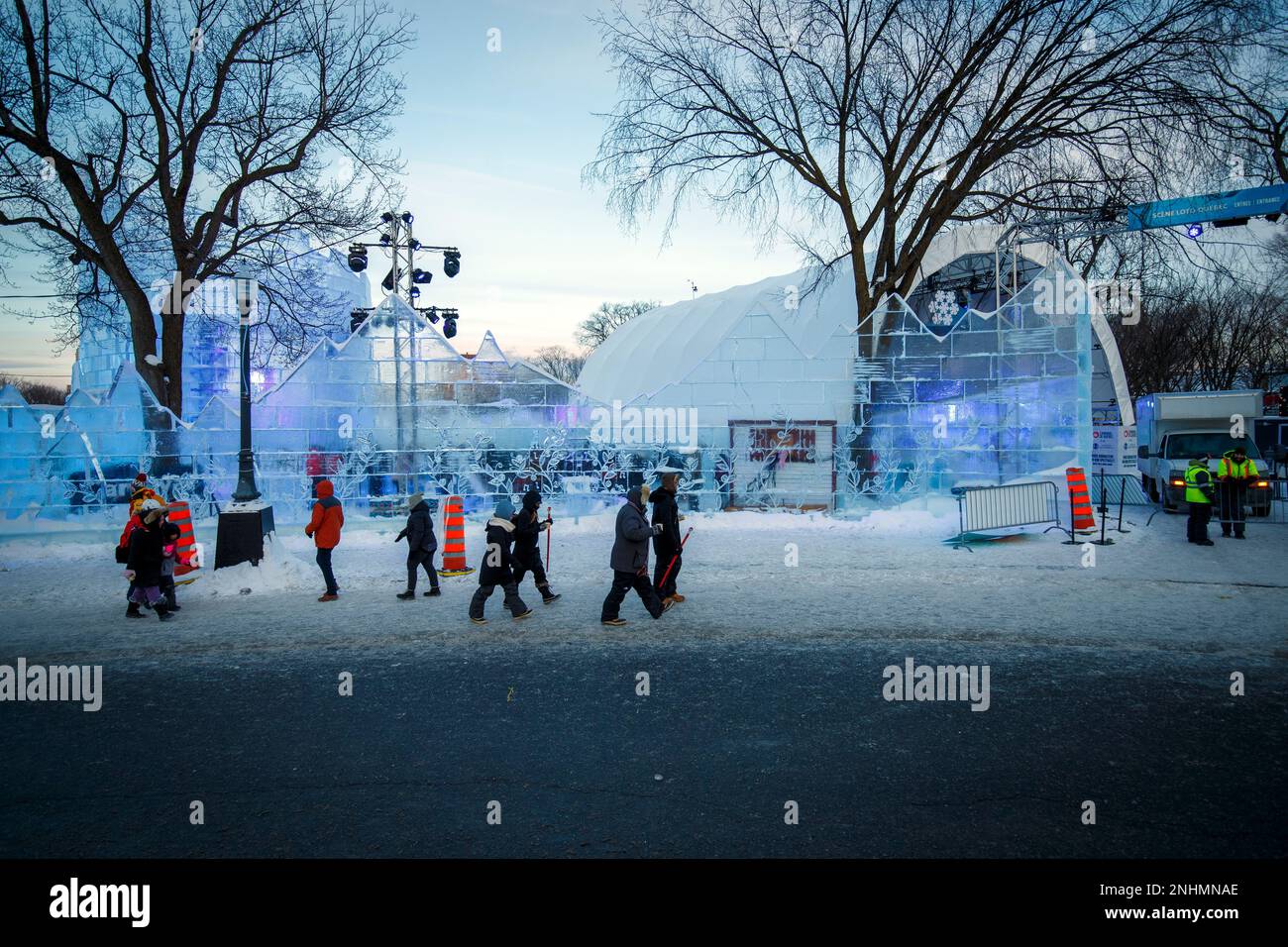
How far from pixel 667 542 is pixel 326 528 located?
4182 mm

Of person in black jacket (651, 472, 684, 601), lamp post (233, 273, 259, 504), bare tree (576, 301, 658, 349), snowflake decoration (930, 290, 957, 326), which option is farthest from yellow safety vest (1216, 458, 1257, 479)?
bare tree (576, 301, 658, 349)

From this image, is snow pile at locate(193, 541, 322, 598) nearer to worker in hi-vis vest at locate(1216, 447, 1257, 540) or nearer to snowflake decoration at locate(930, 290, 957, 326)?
worker in hi-vis vest at locate(1216, 447, 1257, 540)

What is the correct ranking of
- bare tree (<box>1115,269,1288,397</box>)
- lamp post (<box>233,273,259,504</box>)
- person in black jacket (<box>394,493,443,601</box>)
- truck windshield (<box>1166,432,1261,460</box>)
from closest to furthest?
1. person in black jacket (<box>394,493,443,601</box>)
2. lamp post (<box>233,273,259,504</box>)
3. truck windshield (<box>1166,432,1261,460</box>)
4. bare tree (<box>1115,269,1288,397</box>)

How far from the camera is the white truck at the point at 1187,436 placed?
719 inches

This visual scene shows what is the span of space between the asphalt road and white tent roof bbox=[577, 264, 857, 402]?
2107 centimetres

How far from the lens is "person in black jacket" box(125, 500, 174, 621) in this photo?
8.73 metres

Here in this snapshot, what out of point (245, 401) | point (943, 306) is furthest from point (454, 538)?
point (943, 306)

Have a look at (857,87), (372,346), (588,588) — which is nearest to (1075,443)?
(857,87)

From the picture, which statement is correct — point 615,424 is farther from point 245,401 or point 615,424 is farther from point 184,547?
point 184,547

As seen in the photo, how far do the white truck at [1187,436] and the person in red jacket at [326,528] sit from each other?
1749 centimetres

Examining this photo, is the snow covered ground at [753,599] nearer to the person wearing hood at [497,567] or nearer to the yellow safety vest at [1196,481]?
the person wearing hood at [497,567]

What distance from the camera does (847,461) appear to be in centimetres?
1722

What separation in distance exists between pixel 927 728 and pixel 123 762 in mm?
5058
